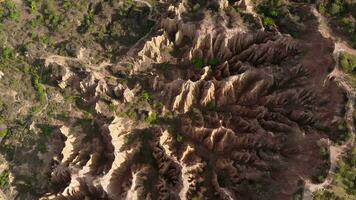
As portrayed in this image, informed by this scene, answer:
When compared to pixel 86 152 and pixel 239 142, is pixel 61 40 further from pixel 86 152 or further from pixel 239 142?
pixel 239 142

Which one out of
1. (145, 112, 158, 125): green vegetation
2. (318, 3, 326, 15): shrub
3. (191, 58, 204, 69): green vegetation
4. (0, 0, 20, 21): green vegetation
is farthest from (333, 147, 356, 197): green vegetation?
(0, 0, 20, 21): green vegetation

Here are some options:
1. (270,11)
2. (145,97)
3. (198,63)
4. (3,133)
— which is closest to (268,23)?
(270,11)

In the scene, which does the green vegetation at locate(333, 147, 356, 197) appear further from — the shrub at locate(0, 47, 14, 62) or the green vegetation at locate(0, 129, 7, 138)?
the shrub at locate(0, 47, 14, 62)

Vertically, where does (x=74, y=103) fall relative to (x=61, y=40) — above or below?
below

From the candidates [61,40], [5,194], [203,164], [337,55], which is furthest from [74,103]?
[337,55]

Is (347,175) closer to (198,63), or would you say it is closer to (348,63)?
(348,63)
